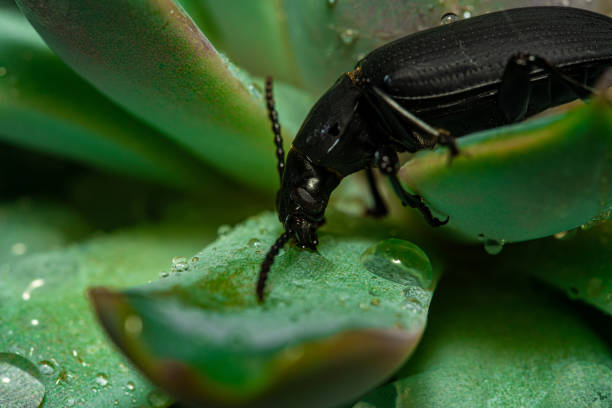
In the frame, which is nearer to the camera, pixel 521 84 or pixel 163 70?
pixel 163 70

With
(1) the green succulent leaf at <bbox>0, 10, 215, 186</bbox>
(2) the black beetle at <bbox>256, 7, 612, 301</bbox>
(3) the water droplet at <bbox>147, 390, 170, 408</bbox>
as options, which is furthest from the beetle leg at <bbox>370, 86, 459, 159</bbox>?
(3) the water droplet at <bbox>147, 390, 170, 408</bbox>

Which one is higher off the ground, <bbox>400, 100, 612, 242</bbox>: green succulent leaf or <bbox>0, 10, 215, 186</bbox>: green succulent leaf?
<bbox>400, 100, 612, 242</bbox>: green succulent leaf

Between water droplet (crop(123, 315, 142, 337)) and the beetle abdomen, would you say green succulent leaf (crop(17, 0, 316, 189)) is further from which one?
water droplet (crop(123, 315, 142, 337))

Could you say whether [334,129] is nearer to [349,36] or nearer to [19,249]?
[349,36]

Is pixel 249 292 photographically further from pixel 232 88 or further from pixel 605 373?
pixel 605 373

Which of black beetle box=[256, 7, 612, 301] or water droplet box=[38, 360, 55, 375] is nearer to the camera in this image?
water droplet box=[38, 360, 55, 375]

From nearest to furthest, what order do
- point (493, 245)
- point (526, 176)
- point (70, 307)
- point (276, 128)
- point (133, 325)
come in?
1. point (133, 325)
2. point (526, 176)
3. point (493, 245)
4. point (70, 307)
5. point (276, 128)

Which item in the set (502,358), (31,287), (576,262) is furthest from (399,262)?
(31,287)
